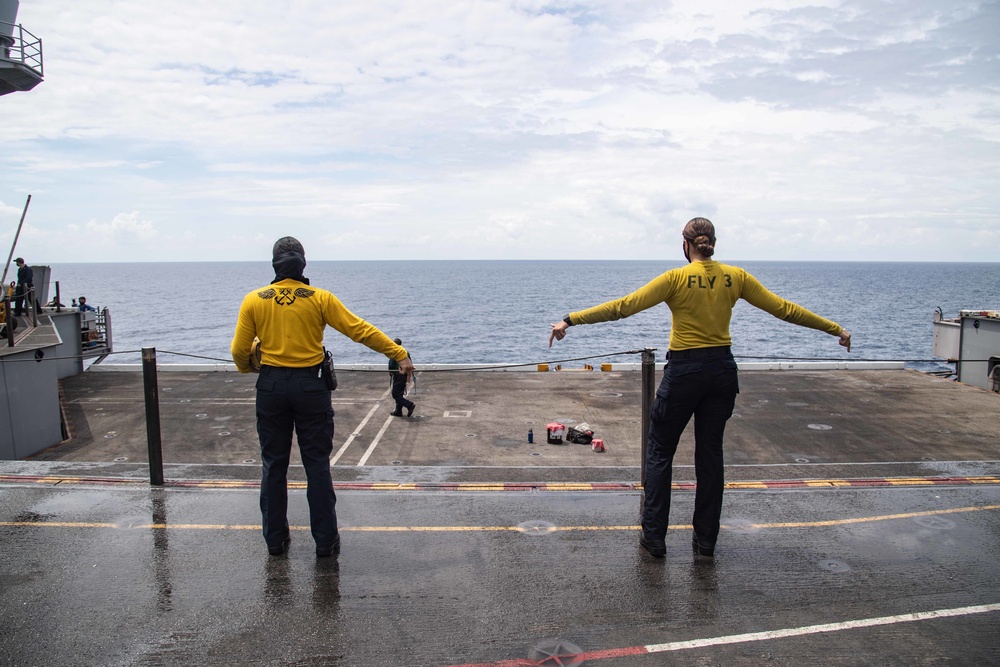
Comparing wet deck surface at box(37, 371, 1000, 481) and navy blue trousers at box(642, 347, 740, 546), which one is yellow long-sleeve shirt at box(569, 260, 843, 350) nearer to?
navy blue trousers at box(642, 347, 740, 546)

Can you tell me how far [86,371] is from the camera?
25.7 meters

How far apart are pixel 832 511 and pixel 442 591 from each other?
3541 mm

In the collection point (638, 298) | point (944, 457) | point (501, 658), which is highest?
point (638, 298)

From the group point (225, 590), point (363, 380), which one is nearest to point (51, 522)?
point (225, 590)

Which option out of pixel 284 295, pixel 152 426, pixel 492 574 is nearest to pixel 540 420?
pixel 152 426

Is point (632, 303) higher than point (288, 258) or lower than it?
lower

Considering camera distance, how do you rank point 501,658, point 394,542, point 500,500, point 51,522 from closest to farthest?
point 501,658, point 394,542, point 51,522, point 500,500

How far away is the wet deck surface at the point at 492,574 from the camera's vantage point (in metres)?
3.80

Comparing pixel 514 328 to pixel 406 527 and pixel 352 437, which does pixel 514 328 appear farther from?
pixel 406 527

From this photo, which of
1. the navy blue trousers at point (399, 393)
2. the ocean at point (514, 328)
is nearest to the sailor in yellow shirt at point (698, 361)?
the navy blue trousers at point (399, 393)

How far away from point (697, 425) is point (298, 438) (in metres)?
2.89

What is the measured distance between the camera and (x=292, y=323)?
4.66 meters

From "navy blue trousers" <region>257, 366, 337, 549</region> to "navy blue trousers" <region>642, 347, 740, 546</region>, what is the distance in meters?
2.35

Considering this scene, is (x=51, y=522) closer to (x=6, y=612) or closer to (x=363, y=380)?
(x=6, y=612)
